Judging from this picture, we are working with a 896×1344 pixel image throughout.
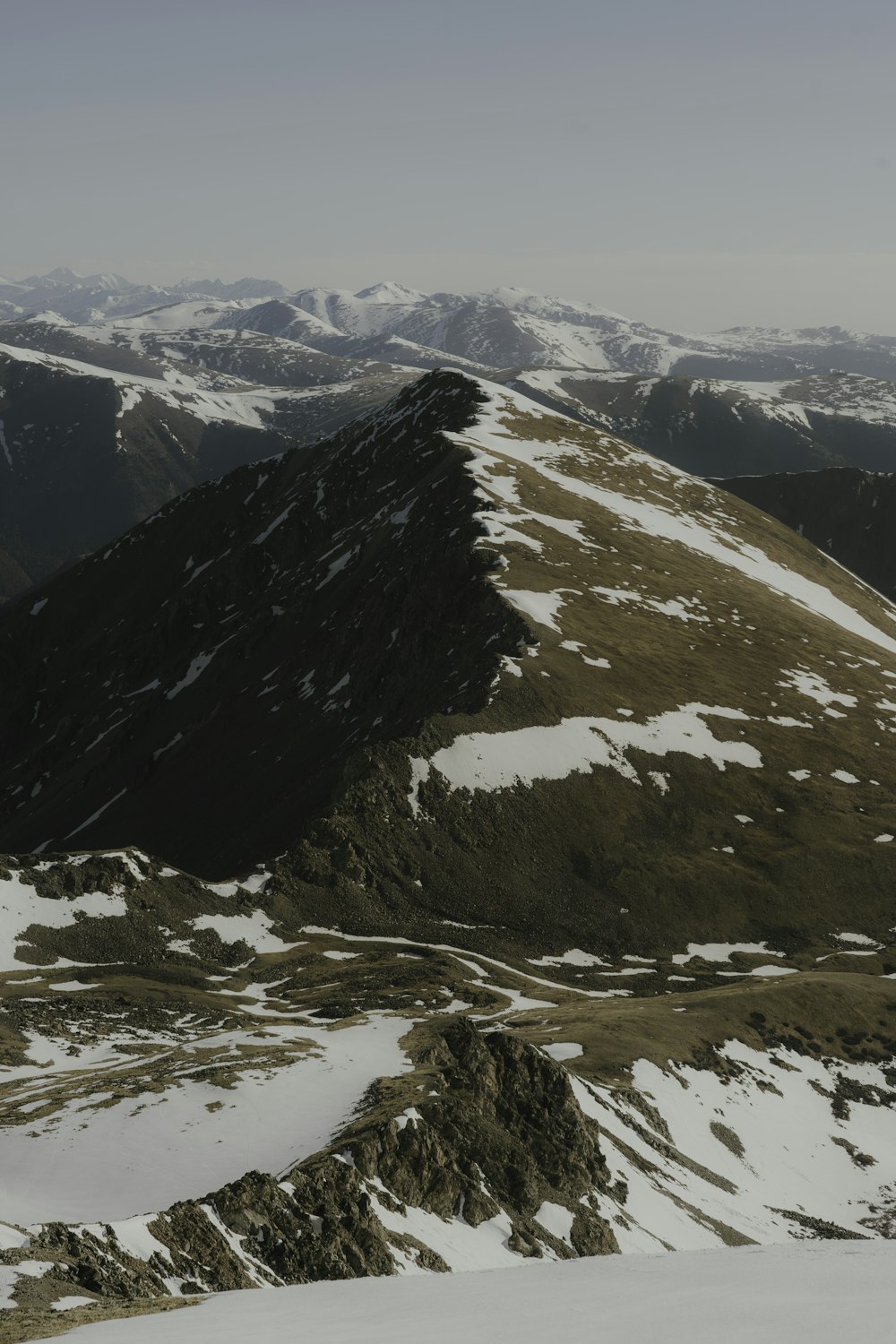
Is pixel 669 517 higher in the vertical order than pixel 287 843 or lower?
higher

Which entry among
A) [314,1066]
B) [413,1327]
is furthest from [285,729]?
[413,1327]

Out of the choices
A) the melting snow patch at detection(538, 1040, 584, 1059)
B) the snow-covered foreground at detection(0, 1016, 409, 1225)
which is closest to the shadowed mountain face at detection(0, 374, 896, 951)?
the melting snow patch at detection(538, 1040, 584, 1059)

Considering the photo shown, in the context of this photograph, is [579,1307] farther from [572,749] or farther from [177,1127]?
[572,749]

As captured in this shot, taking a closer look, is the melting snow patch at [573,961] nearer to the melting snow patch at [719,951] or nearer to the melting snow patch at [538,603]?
the melting snow patch at [719,951]

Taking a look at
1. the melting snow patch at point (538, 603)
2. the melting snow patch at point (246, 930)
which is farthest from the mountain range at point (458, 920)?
the melting snow patch at point (538, 603)

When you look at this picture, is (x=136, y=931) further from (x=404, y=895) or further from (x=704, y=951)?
(x=704, y=951)
